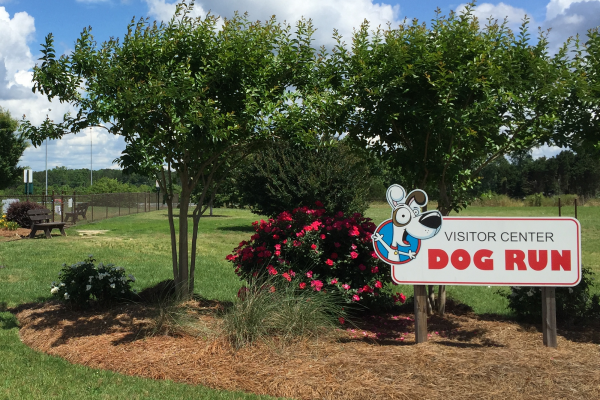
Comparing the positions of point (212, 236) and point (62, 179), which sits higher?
point (62, 179)

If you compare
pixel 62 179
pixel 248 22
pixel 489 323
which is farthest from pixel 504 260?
pixel 62 179

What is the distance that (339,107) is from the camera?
6219mm

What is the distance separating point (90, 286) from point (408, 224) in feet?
13.0

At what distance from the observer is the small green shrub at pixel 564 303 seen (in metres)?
6.25

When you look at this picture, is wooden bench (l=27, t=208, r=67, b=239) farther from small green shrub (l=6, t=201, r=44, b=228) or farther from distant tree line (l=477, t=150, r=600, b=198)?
distant tree line (l=477, t=150, r=600, b=198)

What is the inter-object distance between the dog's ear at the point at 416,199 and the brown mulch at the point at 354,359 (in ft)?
4.52

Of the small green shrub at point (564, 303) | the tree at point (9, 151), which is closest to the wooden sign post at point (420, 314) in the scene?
the small green shrub at point (564, 303)

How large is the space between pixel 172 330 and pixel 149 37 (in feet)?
11.0

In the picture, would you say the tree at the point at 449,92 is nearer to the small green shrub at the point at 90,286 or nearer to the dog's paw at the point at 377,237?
the dog's paw at the point at 377,237

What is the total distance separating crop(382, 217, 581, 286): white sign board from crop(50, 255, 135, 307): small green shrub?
3.59 metres

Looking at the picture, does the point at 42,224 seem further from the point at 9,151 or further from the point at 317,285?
the point at 317,285

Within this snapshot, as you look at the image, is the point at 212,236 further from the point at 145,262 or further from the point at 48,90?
the point at 48,90

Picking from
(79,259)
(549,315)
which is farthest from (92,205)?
(549,315)

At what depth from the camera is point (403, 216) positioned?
207 inches
